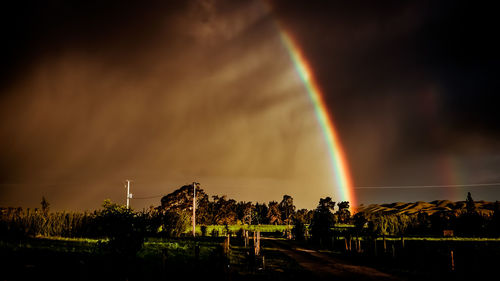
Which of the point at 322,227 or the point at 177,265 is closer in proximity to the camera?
the point at 177,265

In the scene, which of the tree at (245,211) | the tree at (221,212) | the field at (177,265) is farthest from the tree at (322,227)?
the tree at (245,211)

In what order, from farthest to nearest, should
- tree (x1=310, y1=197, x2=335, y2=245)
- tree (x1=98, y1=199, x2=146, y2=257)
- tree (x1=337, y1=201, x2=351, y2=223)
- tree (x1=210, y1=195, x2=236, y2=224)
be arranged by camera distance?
tree (x1=337, y1=201, x2=351, y2=223), tree (x1=210, y1=195, x2=236, y2=224), tree (x1=310, y1=197, x2=335, y2=245), tree (x1=98, y1=199, x2=146, y2=257)

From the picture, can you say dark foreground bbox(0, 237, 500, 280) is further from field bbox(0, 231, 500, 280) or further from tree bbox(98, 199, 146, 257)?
tree bbox(98, 199, 146, 257)

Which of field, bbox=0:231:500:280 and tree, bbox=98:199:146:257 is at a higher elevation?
tree, bbox=98:199:146:257

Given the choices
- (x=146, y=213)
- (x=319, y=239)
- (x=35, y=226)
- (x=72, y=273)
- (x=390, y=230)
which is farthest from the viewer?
(x=390, y=230)

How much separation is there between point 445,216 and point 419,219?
6329 mm

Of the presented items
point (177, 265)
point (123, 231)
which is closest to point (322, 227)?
point (177, 265)

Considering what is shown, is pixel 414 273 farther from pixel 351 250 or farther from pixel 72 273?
pixel 72 273

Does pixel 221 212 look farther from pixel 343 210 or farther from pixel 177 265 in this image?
pixel 177 265

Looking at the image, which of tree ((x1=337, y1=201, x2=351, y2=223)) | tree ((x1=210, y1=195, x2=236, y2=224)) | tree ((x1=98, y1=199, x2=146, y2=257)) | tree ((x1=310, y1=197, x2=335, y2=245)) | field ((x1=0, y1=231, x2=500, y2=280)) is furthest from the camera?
tree ((x1=337, y1=201, x2=351, y2=223))

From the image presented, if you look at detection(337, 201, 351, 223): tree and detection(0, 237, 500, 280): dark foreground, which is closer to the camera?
detection(0, 237, 500, 280): dark foreground

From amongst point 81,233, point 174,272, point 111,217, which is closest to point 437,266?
point 174,272

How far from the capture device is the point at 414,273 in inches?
892

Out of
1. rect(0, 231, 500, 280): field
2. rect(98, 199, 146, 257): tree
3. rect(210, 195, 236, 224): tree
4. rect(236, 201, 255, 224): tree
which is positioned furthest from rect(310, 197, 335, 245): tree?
rect(236, 201, 255, 224): tree
